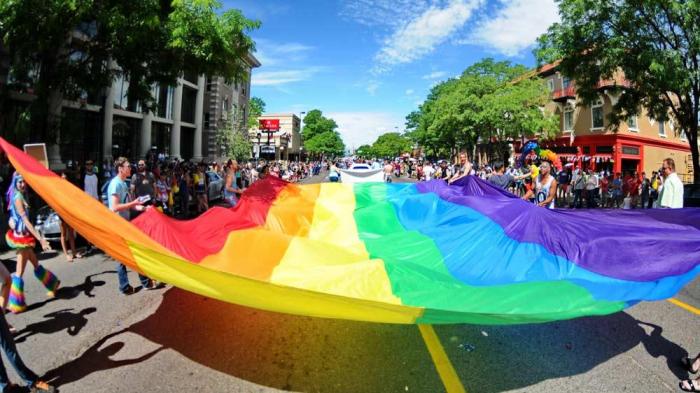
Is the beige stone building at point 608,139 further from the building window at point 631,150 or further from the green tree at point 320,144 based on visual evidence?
the green tree at point 320,144

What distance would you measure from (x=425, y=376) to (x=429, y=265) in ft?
4.78

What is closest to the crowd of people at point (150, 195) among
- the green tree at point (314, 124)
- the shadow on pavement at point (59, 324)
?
the shadow on pavement at point (59, 324)

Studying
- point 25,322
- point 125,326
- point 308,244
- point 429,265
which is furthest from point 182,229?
point 429,265

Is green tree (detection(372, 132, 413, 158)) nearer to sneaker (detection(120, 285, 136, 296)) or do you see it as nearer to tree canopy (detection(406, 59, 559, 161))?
tree canopy (detection(406, 59, 559, 161))

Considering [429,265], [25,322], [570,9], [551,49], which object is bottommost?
[25,322]

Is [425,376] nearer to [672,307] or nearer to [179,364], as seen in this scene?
[179,364]

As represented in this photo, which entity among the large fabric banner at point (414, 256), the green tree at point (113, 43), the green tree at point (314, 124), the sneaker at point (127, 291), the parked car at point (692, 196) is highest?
the green tree at point (314, 124)

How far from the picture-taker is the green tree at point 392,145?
128 m

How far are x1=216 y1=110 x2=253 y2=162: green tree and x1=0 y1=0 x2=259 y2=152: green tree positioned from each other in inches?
1106

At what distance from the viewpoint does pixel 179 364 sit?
3.83m

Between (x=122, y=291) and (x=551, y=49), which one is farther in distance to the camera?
(x=551, y=49)

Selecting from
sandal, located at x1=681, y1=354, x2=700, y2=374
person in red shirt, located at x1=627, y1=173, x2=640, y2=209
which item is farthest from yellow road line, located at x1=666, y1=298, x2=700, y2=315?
person in red shirt, located at x1=627, y1=173, x2=640, y2=209

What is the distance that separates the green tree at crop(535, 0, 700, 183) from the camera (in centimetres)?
1397

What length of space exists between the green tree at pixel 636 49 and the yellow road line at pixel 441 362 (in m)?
14.4
